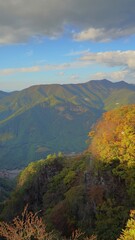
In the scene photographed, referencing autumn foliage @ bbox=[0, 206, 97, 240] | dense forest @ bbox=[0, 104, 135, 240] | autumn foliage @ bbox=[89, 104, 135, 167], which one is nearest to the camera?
autumn foliage @ bbox=[0, 206, 97, 240]

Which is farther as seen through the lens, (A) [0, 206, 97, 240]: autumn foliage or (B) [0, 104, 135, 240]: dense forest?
(B) [0, 104, 135, 240]: dense forest

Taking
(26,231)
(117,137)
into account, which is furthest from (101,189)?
(26,231)

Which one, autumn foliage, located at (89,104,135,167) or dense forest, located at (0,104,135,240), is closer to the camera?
dense forest, located at (0,104,135,240)

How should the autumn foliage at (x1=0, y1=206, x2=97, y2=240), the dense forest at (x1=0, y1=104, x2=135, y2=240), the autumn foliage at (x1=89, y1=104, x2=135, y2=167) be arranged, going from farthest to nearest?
the autumn foliage at (x1=89, y1=104, x2=135, y2=167) < the dense forest at (x1=0, y1=104, x2=135, y2=240) < the autumn foliage at (x1=0, y1=206, x2=97, y2=240)

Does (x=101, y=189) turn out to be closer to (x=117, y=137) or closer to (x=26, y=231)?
(x=117, y=137)

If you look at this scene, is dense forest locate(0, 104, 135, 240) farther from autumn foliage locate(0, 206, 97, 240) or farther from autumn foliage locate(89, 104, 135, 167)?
autumn foliage locate(0, 206, 97, 240)

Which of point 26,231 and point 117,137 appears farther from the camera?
point 117,137


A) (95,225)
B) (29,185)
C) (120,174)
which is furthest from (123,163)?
(29,185)

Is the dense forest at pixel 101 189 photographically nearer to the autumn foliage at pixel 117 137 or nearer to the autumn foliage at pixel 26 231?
the autumn foliage at pixel 117 137

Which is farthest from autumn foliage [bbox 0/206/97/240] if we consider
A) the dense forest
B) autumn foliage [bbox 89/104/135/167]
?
autumn foliage [bbox 89/104/135/167]

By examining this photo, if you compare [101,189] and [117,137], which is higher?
[117,137]

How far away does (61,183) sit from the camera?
51219 mm

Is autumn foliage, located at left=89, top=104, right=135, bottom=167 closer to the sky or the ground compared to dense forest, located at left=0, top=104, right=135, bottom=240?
closer to the sky

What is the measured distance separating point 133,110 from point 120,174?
11736 millimetres
